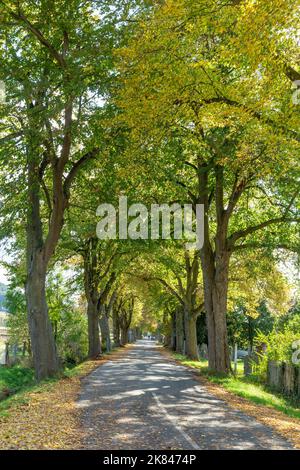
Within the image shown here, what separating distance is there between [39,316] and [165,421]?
8.79 m

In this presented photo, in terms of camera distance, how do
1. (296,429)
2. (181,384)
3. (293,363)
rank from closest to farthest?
(296,429)
(181,384)
(293,363)

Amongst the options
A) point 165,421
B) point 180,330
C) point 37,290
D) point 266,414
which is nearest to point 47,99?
point 37,290

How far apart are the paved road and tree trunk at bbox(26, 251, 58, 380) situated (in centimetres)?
211

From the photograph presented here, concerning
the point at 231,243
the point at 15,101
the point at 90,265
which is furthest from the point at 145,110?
the point at 90,265

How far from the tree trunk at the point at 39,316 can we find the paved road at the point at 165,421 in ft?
6.93

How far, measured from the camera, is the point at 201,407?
13.2 meters

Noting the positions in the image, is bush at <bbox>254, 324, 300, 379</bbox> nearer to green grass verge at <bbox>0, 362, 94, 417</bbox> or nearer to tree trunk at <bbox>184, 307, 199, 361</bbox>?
green grass verge at <bbox>0, 362, 94, 417</bbox>

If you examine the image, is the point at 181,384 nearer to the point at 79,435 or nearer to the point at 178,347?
the point at 79,435

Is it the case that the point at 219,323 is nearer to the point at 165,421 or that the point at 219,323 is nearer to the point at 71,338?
the point at 165,421

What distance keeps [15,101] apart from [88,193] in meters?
7.17

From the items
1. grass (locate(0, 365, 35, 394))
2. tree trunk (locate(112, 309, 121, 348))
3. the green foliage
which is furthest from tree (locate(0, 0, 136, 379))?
tree trunk (locate(112, 309, 121, 348))

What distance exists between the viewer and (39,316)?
18594mm

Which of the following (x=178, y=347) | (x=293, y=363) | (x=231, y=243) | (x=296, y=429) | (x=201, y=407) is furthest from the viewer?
(x=178, y=347)

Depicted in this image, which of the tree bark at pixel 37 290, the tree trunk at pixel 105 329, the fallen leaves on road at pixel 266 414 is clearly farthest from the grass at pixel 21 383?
the tree trunk at pixel 105 329
